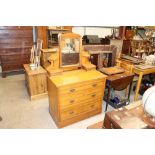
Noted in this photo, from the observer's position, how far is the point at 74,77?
2266mm

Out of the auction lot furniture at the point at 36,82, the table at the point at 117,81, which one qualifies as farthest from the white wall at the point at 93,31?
the table at the point at 117,81

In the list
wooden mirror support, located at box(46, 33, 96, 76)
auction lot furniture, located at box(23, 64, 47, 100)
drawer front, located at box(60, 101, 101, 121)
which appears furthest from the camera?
auction lot furniture, located at box(23, 64, 47, 100)

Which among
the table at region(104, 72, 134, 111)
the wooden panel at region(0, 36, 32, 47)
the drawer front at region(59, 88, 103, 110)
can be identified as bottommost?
the drawer front at region(59, 88, 103, 110)

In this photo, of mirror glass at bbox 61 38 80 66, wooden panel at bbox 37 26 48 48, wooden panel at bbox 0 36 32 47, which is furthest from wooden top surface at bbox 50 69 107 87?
wooden panel at bbox 0 36 32 47

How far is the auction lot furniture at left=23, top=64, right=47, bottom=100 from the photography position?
112 inches

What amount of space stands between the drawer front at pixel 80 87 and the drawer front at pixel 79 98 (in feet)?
0.21

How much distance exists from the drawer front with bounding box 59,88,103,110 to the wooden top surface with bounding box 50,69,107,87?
20 cm

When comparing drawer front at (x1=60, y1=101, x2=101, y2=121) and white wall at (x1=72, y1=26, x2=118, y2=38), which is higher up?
white wall at (x1=72, y1=26, x2=118, y2=38)

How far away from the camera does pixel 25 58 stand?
425cm

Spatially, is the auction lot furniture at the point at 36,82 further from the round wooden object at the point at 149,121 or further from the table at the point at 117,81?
the round wooden object at the point at 149,121

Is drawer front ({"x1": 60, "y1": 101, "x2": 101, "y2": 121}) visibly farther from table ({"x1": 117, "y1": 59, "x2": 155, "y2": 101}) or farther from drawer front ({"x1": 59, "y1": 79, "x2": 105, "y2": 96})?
table ({"x1": 117, "y1": 59, "x2": 155, "y2": 101})

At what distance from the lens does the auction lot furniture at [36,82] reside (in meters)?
2.85

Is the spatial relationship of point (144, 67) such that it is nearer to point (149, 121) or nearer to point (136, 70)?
point (136, 70)

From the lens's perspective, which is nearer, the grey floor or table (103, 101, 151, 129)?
table (103, 101, 151, 129)
